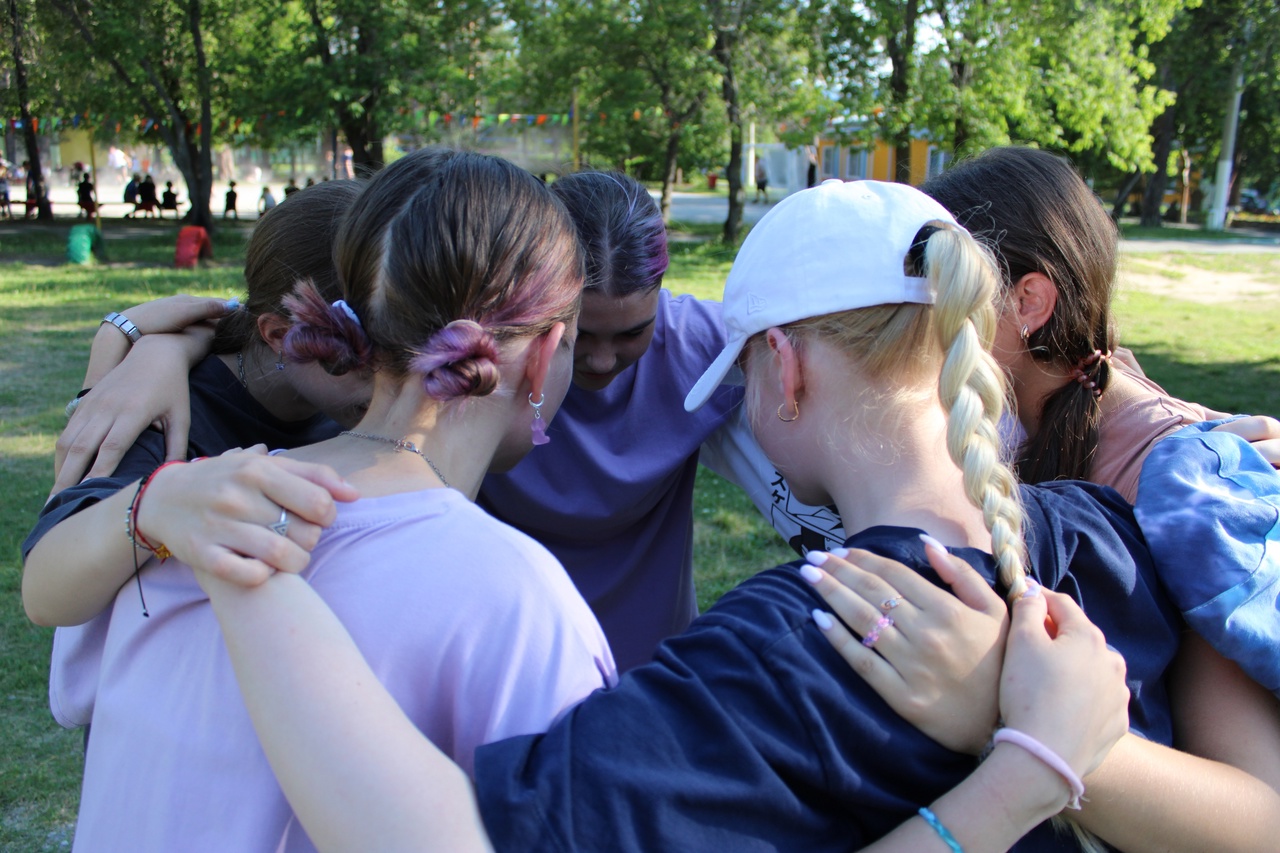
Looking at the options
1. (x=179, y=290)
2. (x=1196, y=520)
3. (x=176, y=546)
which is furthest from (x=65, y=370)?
(x=1196, y=520)

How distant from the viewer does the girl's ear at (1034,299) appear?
6.80 ft

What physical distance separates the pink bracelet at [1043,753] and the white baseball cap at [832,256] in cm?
61

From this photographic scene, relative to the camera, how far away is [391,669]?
1251mm

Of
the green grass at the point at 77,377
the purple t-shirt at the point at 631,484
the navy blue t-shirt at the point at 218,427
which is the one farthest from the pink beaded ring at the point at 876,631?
the green grass at the point at 77,377

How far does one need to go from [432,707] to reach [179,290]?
13.7 meters

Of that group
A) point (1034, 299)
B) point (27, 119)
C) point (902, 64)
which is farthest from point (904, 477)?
point (27, 119)

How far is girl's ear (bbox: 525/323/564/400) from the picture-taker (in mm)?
1616

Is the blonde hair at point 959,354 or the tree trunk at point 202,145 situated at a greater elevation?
the tree trunk at point 202,145

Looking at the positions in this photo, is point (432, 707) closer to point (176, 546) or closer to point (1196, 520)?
point (176, 546)

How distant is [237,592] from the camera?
123 centimetres

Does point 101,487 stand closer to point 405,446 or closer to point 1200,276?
point 405,446

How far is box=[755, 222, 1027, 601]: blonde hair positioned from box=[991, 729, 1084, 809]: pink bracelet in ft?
0.63

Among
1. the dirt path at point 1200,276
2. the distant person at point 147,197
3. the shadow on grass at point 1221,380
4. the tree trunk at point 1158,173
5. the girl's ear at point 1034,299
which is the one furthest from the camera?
the distant person at point 147,197

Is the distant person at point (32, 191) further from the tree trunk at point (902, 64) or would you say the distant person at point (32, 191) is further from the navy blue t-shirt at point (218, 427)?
the navy blue t-shirt at point (218, 427)
